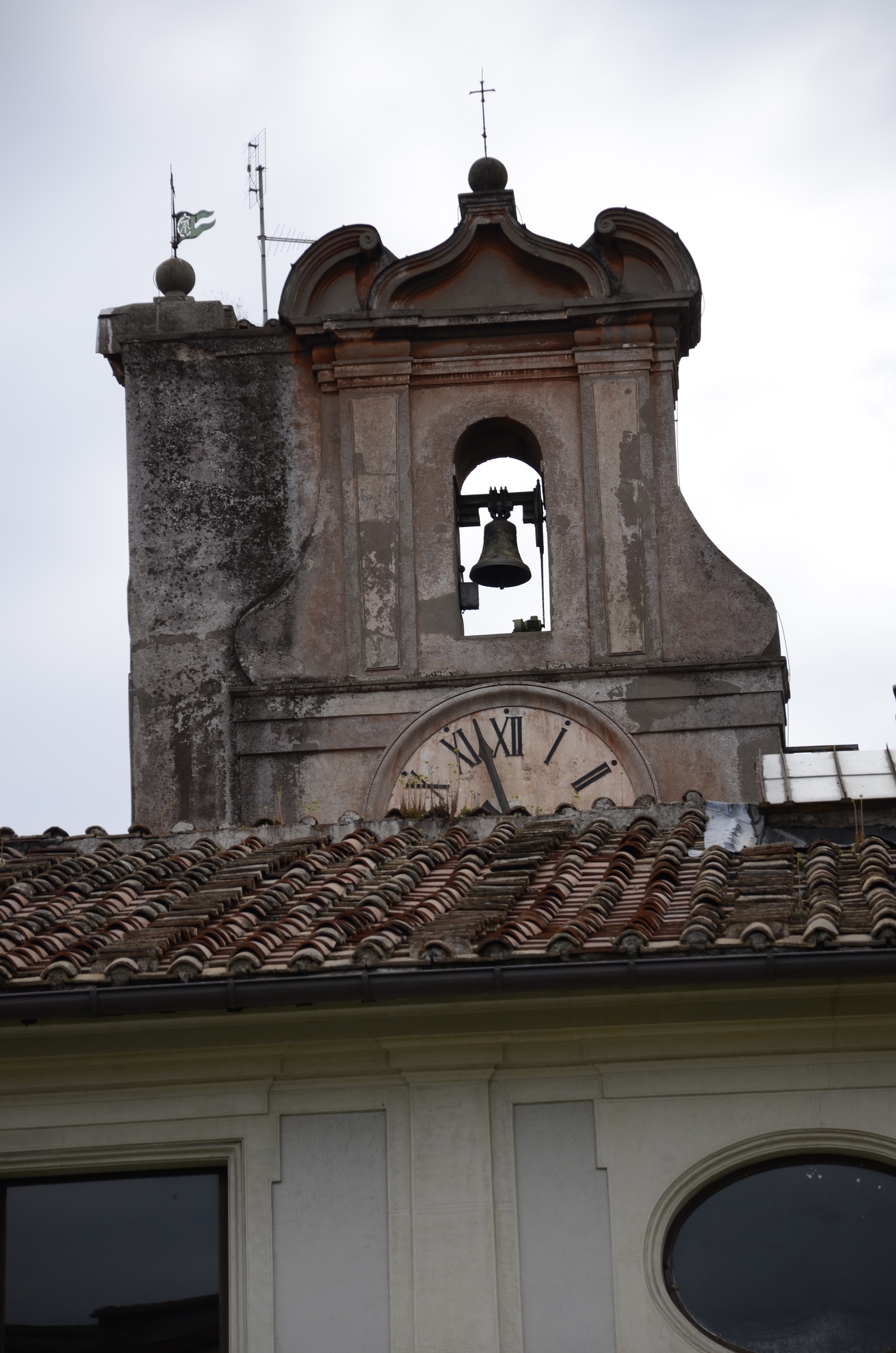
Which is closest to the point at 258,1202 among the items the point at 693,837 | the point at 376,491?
the point at 693,837

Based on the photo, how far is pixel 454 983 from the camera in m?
7.48

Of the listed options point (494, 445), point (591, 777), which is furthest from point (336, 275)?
point (591, 777)


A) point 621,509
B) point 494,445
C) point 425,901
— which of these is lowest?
point 425,901

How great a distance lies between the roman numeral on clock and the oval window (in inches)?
222

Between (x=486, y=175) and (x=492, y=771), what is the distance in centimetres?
401

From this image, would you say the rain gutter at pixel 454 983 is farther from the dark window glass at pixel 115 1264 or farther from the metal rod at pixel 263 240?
the metal rod at pixel 263 240

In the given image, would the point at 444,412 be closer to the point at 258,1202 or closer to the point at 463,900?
the point at 463,900

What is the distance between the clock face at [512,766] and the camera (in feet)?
43.3

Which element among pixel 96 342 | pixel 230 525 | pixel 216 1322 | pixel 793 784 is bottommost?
pixel 216 1322

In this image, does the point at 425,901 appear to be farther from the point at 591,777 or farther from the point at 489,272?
the point at 489,272

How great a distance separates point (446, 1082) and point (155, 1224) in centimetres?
110

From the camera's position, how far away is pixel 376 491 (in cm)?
1421

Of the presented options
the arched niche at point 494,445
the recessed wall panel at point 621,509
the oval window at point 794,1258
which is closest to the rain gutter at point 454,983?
the oval window at point 794,1258

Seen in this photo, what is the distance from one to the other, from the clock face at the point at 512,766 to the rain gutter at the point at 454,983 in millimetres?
5481
